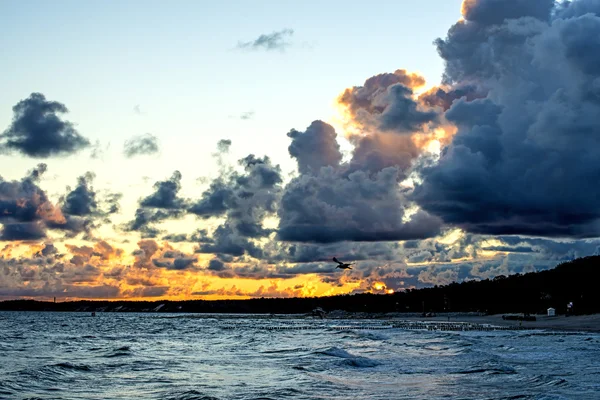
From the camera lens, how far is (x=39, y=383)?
45.8 m

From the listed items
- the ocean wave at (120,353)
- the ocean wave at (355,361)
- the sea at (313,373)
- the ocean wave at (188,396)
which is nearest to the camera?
the ocean wave at (188,396)

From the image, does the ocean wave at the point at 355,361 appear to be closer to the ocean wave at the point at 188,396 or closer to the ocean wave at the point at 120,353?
the ocean wave at the point at 188,396

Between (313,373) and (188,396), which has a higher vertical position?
(188,396)

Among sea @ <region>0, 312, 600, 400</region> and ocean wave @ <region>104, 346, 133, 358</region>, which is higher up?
sea @ <region>0, 312, 600, 400</region>

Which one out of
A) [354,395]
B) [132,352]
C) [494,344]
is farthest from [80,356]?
[494,344]

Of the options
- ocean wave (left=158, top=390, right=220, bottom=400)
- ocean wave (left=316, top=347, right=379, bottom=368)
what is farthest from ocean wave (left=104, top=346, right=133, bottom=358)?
ocean wave (left=158, top=390, right=220, bottom=400)

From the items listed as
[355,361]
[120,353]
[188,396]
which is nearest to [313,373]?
[355,361]

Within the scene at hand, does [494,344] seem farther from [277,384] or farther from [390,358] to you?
[277,384]

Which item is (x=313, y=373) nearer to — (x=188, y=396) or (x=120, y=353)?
(x=188, y=396)

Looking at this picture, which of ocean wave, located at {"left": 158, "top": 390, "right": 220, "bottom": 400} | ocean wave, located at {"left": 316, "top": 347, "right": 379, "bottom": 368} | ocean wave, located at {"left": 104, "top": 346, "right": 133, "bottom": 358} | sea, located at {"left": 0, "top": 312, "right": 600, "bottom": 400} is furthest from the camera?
ocean wave, located at {"left": 104, "top": 346, "right": 133, "bottom": 358}

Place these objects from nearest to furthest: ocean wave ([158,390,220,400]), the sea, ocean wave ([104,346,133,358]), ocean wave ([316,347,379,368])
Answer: ocean wave ([158,390,220,400]) < the sea < ocean wave ([316,347,379,368]) < ocean wave ([104,346,133,358])

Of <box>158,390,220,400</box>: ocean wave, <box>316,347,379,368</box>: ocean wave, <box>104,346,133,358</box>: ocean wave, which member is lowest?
<box>104,346,133,358</box>: ocean wave

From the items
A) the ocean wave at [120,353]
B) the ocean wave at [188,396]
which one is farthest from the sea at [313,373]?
the ocean wave at [120,353]

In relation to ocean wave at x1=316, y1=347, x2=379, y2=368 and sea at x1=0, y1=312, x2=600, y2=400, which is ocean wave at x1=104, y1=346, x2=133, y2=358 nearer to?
sea at x1=0, y1=312, x2=600, y2=400
